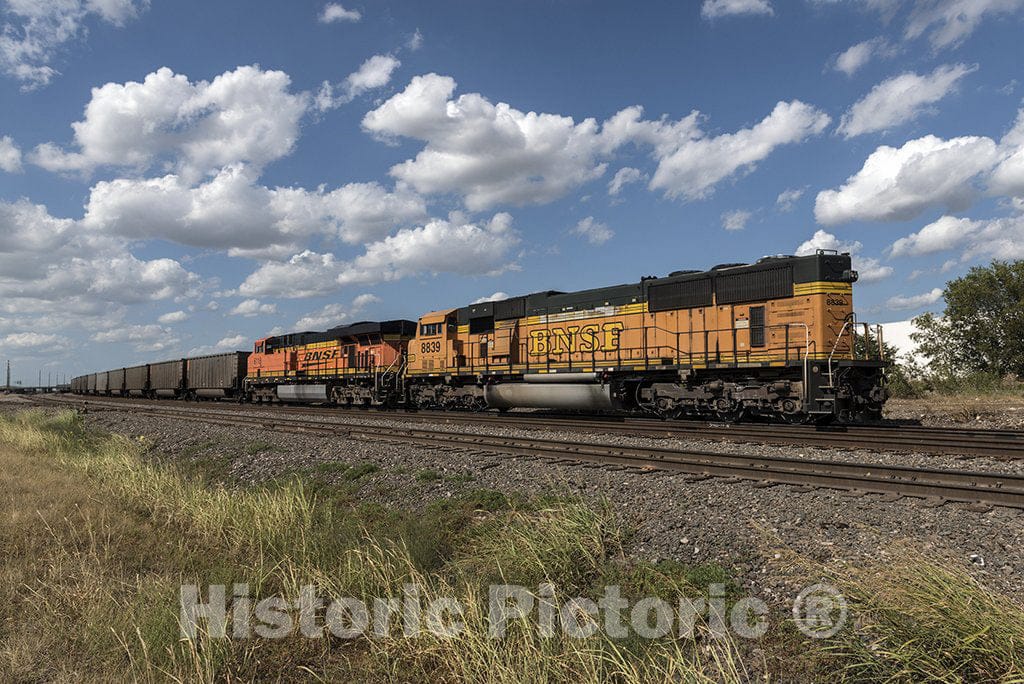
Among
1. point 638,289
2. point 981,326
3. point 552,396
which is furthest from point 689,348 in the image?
point 981,326

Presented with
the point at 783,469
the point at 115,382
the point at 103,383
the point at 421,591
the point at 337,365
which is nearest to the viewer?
the point at 421,591

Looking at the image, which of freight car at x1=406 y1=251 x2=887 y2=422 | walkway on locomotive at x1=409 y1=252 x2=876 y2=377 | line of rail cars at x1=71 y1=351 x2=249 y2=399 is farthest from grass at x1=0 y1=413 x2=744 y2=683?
line of rail cars at x1=71 y1=351 x2=249 y2=399

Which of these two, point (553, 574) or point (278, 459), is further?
point (278, 459)

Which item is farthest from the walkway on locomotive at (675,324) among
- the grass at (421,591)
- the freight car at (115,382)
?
the freight car at (115,382)

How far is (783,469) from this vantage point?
8.73m

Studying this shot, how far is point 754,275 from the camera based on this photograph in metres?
15.1

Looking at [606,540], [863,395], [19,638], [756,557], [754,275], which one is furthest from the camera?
[754,275]

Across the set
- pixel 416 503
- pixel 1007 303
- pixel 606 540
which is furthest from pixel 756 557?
pixel 1007 303

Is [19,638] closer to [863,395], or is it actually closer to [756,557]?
[756,557]

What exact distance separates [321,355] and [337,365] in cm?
238

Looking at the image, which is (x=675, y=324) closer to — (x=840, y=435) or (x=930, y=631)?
(x=840, y=435)

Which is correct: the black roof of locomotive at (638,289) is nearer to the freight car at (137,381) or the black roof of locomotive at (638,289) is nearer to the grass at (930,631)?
the grass at (930,631)

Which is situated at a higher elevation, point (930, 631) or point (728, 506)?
point (930, 631)

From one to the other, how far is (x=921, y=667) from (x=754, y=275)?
13112 mm
